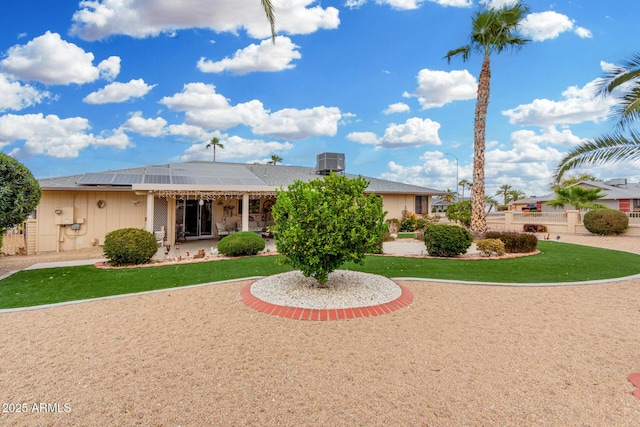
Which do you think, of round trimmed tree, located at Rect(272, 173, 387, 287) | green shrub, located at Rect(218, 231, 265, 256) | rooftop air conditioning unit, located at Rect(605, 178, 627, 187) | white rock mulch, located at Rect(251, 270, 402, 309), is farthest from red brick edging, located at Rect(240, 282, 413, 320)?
rooftop air conditioning unit, located at Rect(605, 178, 627, 187)

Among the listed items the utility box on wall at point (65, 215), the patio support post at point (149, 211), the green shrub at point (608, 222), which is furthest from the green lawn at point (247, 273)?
the green shrub at point (608, 222)

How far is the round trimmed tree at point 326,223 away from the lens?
5.17 meters

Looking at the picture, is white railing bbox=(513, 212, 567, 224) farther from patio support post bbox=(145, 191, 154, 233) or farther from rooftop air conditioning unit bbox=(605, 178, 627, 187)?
rooftop air conditioning unit bbox=(605, 178, 627, 187)

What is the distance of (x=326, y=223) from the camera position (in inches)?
204

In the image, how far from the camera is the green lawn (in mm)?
6305

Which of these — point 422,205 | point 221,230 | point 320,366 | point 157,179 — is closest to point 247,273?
point 320,366

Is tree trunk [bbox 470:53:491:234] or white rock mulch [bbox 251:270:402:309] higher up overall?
tree trunk [bbox 470:53:491:234]

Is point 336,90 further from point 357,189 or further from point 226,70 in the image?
point 357,189

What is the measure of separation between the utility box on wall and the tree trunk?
57.9 ft

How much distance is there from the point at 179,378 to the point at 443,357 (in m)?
3.02

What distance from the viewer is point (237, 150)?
1056 inches

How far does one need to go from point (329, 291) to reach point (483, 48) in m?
13.9

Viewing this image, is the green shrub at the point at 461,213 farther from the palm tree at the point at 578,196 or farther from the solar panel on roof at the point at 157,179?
the solar panel on roof at the point at 157,179

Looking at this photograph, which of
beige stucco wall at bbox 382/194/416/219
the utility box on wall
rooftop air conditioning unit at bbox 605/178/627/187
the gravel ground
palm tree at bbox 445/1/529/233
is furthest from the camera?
rooftop air conditioning unit at bbox 605/178/627/187
